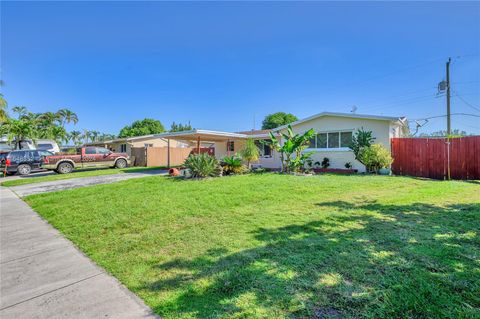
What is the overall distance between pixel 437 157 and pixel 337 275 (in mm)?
12054

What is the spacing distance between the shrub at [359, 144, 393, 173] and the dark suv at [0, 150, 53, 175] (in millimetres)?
21615

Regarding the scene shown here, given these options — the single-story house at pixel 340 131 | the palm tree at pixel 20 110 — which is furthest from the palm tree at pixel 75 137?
the single-story house at pixel 340 131

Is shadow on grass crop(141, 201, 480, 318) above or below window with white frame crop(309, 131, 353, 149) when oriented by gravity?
below

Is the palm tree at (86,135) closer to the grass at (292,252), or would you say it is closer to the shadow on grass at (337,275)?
the grass at (292,252)

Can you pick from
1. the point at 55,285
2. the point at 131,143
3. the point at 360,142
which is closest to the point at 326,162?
the point at 360,142

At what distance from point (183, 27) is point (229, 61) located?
778 cm

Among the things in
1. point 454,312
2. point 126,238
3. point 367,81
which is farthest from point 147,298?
point 367,81

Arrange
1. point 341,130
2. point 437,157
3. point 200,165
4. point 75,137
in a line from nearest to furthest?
point 200,165 < point 437,157 < point 341,130 < point 75,137

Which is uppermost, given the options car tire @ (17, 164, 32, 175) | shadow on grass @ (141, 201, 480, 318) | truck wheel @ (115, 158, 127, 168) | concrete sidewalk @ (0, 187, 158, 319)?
truck wheel @ (115, 158, 127, 168)

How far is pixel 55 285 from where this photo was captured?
123 inches

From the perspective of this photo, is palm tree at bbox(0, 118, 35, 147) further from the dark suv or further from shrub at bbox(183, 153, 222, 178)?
shrub at bbox(183, 153, 222, 178)

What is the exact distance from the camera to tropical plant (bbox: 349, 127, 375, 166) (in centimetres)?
1254

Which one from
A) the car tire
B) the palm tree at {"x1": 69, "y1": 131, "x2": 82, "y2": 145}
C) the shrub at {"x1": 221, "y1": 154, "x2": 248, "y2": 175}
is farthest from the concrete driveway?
the palm tree at {"x1": 69, "y1": 131, "x2": 82, "y2": 145}

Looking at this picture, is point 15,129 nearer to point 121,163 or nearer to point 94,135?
point 121,163
